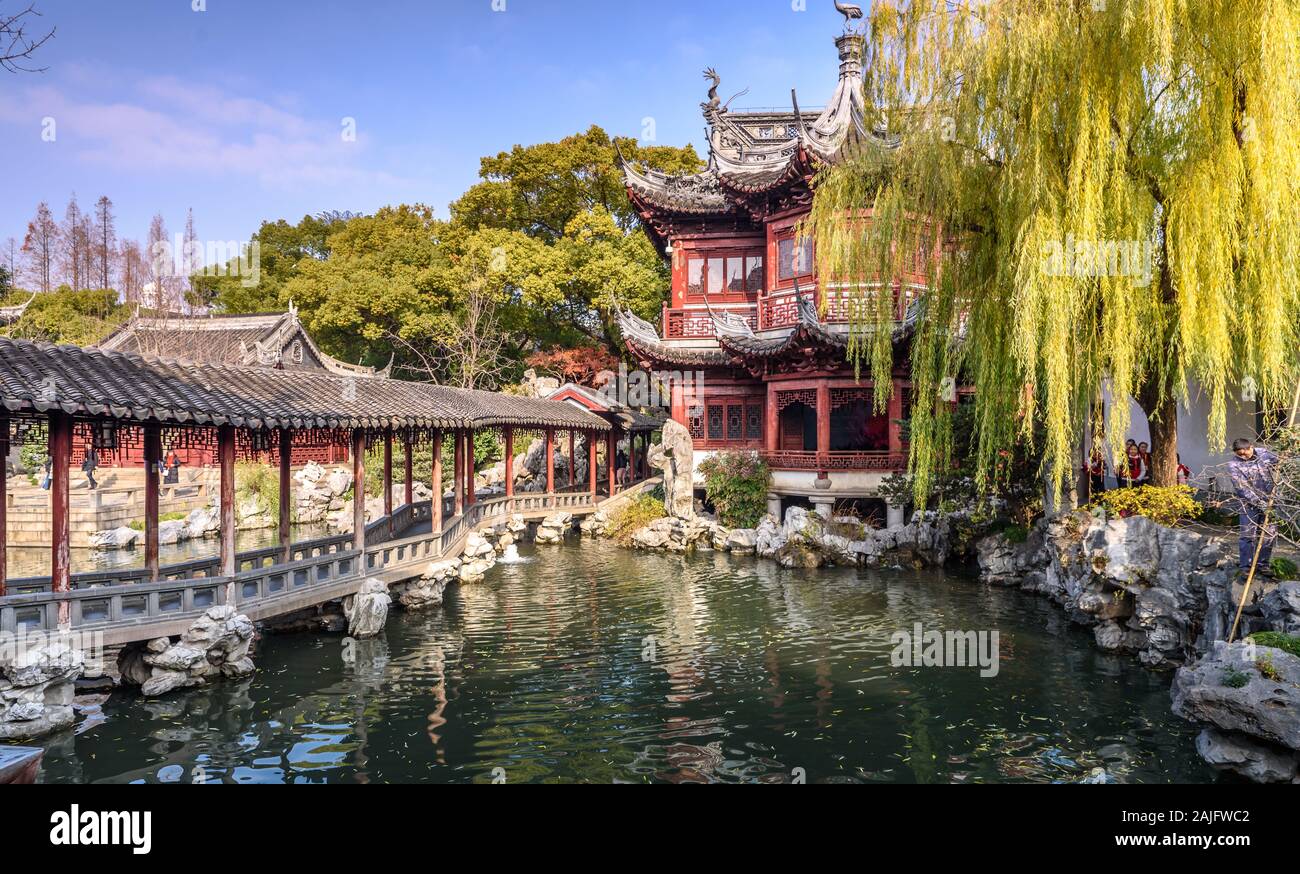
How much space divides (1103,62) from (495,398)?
45.4 feet

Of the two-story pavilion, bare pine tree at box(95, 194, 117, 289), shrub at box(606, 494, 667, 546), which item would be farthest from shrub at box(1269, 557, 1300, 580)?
bare pine tree at box(95, 194, 117, 289)

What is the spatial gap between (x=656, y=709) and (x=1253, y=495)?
6.17 m

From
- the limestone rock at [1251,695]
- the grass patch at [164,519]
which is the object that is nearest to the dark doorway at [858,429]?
the limestone rock at [1251,695]

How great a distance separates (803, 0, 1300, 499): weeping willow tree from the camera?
24.7ft

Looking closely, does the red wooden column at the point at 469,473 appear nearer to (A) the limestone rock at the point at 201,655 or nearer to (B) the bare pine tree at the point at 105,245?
(A) the limestone rock at the point at 201,655

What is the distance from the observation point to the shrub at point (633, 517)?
19119 millimetres

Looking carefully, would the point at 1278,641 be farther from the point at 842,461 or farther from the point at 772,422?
the point at 772,422

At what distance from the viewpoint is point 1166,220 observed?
8.24 meters

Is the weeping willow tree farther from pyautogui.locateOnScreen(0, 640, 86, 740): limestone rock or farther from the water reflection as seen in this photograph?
the water reflection

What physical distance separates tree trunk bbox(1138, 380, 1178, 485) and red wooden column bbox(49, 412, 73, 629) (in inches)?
472

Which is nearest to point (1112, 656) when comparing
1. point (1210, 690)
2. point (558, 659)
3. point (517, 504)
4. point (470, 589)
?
point (1210, 690)

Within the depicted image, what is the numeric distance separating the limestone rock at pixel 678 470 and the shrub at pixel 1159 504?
10.1 metres

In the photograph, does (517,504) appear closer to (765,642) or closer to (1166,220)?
(765,642)

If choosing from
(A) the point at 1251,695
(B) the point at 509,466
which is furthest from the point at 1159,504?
(B) the point at 509,466
